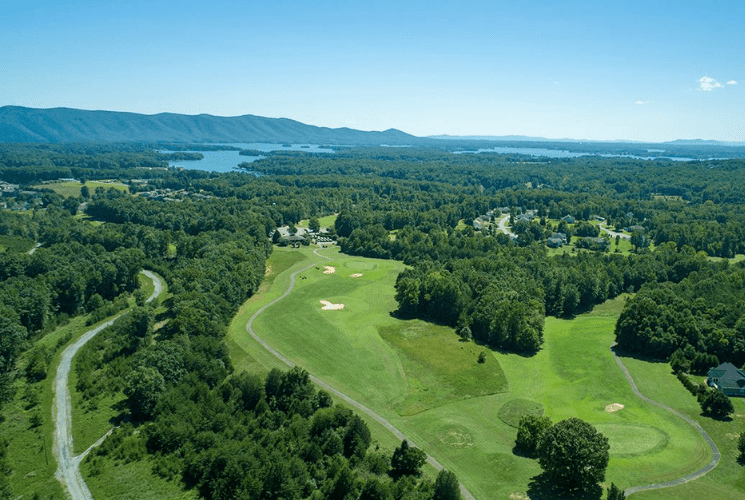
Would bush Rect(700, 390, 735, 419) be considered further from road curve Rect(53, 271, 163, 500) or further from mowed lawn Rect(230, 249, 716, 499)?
road curve Rect(53, 271, 163, 500)

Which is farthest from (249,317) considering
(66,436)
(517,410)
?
(517,410)

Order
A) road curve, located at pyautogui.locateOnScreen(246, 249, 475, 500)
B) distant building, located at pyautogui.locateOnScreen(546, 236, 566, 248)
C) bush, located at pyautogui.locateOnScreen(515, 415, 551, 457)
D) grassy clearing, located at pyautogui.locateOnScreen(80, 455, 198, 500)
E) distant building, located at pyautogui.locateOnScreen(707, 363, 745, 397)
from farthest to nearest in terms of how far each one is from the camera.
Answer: distant building, located at pyautogui.locateOnScreen(546, 236, 566, 248)
distant building, located at pyautogui.locateOnScreen(707, 363, 745, 397)
bush, located at pyautogui.locateOnScreen(515, 415, 551, 457)
road curve, located at pyautogui.locateOnScreen(246, 249, 475, 500)
grassy clearing, located at pyautogui.locateOnScreen(80, 455, 198, 500)

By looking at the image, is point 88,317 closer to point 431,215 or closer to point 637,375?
point 637,375

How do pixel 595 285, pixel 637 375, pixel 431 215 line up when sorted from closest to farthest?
pixel 637 375 < pixel 595 285 < pixel 431 215

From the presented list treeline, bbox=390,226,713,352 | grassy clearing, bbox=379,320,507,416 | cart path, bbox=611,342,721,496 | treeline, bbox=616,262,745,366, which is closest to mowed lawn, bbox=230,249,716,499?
grassy clearing, bbox=379,320,507,416

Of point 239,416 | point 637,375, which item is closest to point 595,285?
point 637,375
